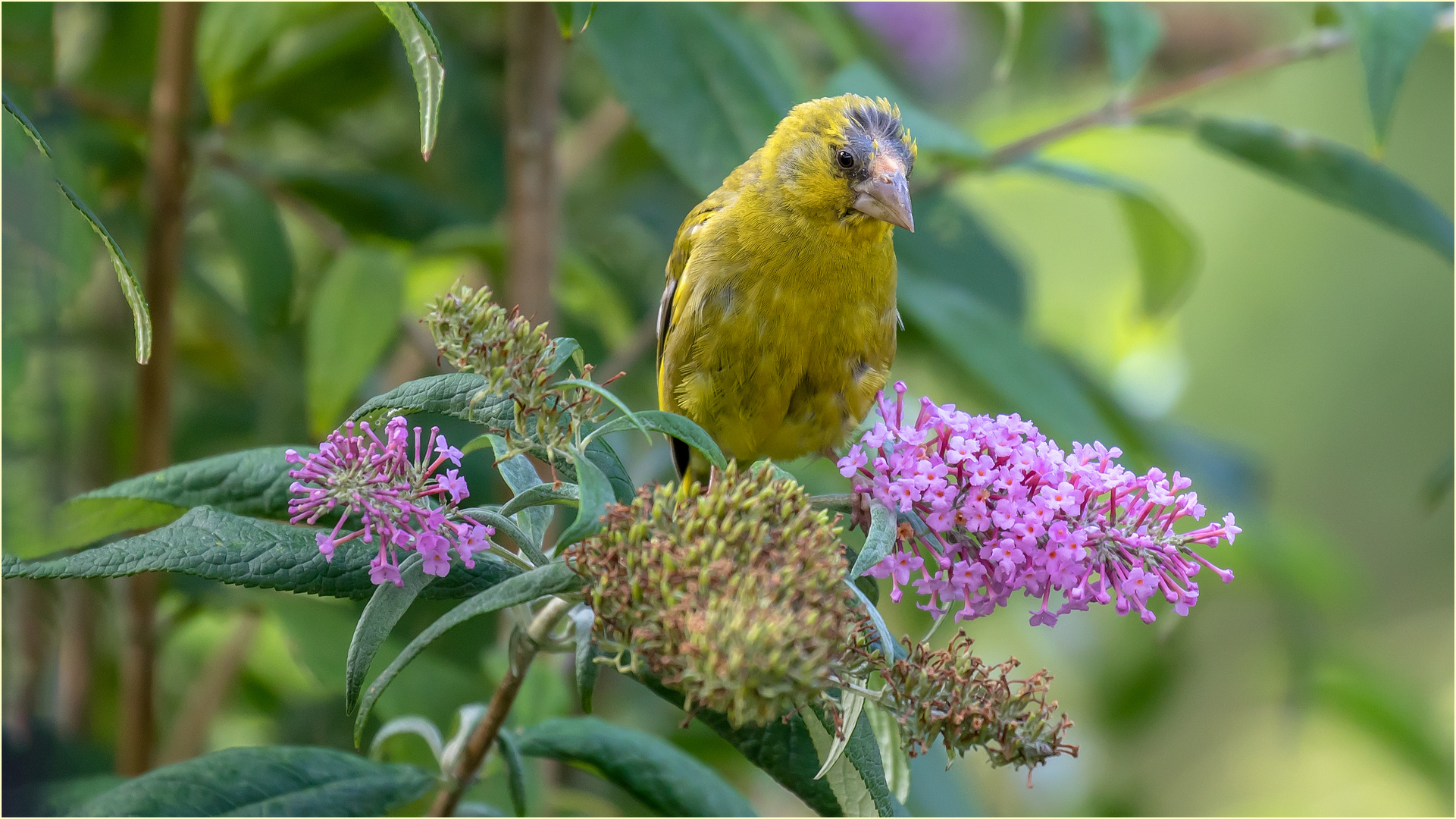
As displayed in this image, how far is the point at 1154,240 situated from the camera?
2570 mm

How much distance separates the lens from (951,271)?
9.27 ft

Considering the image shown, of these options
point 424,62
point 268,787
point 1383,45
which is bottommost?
point 268,787

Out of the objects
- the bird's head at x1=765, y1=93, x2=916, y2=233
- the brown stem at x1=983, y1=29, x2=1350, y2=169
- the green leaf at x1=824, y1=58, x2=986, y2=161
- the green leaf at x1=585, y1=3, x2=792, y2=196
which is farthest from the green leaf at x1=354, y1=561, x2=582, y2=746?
the brown stem at x1=983, y1=29, x2=1350, y2=169

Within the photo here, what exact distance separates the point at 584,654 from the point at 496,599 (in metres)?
0.25

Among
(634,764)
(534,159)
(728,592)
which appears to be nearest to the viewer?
(728,592)

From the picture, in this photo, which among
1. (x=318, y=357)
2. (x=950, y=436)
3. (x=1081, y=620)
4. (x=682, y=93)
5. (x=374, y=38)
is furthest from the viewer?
(x=1081, y=620)

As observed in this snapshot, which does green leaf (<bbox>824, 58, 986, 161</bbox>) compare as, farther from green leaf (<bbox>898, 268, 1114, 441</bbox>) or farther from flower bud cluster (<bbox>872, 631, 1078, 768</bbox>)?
flower bud cluster (<bbox>872, 631, 1078, 768</bbox>)

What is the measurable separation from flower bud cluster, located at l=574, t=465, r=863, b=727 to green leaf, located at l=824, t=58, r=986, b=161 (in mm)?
1207

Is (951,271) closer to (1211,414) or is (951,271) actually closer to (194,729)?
(194,729)

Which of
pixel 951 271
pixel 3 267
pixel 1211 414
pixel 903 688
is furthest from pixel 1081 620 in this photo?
pixel 3 267

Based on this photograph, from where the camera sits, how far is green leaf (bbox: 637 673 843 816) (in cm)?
140

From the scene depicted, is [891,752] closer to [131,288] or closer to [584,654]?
[584,654]

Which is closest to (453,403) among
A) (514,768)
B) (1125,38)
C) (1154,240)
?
(514,768)

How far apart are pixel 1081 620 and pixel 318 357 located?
3.02 m
